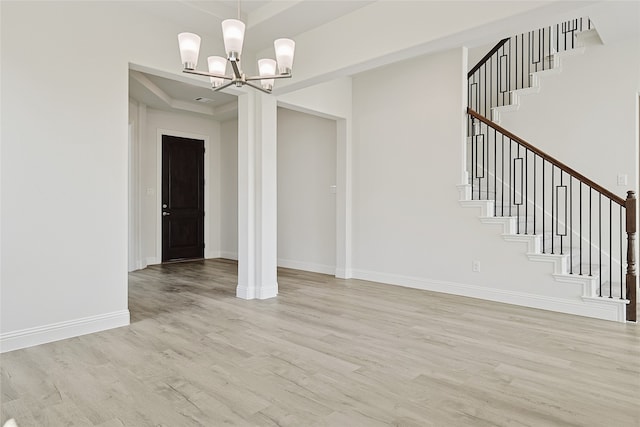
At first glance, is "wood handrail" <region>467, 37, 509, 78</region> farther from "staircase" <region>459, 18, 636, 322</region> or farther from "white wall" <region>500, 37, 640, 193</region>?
"white wall" <region>500, 37, 640, 193</region>

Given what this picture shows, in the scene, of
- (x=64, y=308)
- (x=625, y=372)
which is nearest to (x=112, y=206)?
(x=64, y=308)

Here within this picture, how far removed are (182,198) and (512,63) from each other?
640 centimetres

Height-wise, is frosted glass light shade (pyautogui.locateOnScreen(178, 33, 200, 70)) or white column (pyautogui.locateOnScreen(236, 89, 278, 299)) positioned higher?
frosted glass light shade (pyautogui.locateOnScreen(178, 33, 200, 70))

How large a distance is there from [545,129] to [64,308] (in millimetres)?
5856

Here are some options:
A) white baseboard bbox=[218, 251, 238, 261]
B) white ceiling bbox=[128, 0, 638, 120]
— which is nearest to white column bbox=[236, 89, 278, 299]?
white ceiling bbox=[128, 0, 638, 120]

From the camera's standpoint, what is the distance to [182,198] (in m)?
8.16

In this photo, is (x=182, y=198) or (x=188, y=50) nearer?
(x=188, y=50)

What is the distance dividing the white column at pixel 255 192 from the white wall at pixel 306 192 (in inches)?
74.6

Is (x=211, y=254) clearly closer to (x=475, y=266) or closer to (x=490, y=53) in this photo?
(x=475, y=266)

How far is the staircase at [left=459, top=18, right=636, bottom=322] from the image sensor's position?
4098 mm

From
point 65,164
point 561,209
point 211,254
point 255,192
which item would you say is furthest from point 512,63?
point 211,254

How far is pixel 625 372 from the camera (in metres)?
2.69

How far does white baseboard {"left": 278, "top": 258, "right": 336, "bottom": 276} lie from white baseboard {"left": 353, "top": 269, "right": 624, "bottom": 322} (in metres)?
0.67

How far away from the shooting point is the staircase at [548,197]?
13.4 feet
